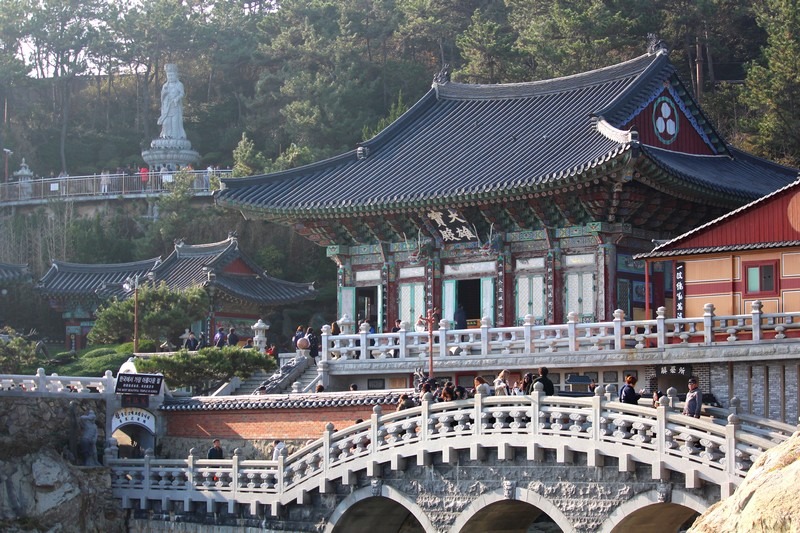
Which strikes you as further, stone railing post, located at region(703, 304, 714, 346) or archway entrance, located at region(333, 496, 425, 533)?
stone railing post, located at region(703, 304, 714, 346)

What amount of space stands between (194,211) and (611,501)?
134 feet

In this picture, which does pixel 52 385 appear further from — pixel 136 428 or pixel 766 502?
pixel 766 502

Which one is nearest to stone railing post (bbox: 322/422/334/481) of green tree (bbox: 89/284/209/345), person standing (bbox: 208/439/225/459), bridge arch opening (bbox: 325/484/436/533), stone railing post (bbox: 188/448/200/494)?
bridge arch opening (bbox: 325/484/436/533)

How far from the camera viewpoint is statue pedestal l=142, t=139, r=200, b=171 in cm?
7375

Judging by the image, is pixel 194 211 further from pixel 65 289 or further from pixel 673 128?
pixel 673 128

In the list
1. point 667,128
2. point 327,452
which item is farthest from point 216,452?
Result: point 667,128

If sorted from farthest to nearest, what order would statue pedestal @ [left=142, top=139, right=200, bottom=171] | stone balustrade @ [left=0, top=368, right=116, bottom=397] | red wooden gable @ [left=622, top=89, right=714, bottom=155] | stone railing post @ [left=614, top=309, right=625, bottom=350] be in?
statue pedestal @ [left=142, top=139, right=200, bottom=171]
red wooden gable @ [left=622, top=89, right=714, bottom=155]
stone balustrade @ [left=0, top=368, right=116, bottom=397]
stone railing post @ [left=614, top=309, right=625, bottom=350]

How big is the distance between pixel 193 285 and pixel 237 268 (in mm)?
2441

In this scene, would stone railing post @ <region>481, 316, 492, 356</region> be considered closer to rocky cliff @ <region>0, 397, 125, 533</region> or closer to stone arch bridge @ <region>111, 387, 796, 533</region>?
stone arch bridge @ <region>111, 387, 796, 533</region>

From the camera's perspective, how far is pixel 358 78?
238 feet

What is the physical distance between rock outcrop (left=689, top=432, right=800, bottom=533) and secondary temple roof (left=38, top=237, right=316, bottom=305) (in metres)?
32.9

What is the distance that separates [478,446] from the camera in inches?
1074

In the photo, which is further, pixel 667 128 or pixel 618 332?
pixel 667 128

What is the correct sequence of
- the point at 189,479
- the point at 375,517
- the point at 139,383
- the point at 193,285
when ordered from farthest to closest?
the point at 193,285, the point at 139,383, the point at 189,479, the point at 375,517
